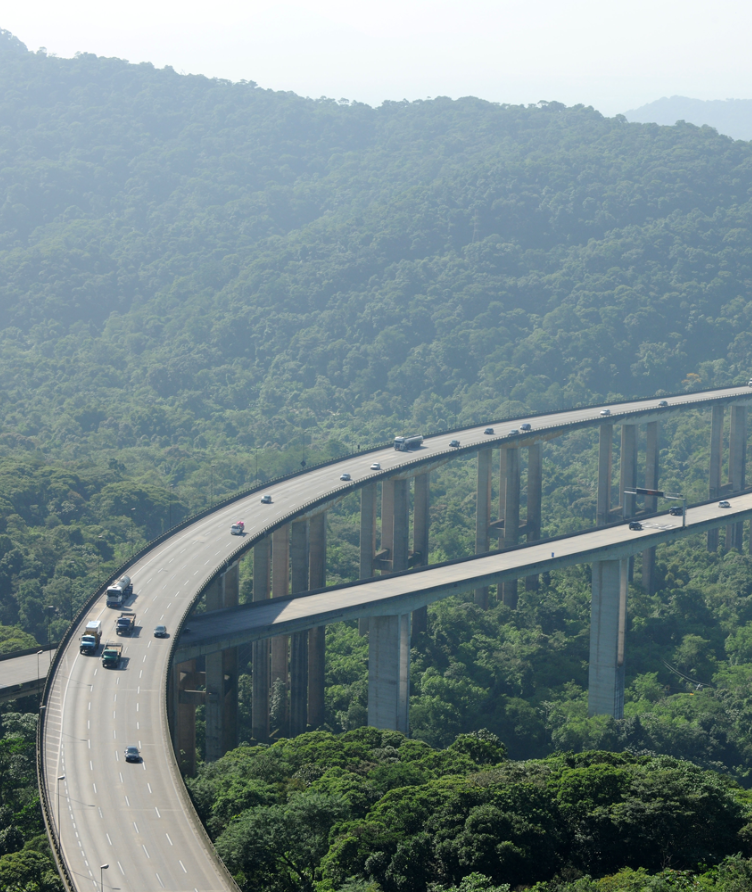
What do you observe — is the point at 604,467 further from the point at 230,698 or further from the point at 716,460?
the point at 230,698

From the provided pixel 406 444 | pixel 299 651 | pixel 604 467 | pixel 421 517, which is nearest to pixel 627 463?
pixel 604 467

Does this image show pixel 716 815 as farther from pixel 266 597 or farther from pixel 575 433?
pixel 575 433

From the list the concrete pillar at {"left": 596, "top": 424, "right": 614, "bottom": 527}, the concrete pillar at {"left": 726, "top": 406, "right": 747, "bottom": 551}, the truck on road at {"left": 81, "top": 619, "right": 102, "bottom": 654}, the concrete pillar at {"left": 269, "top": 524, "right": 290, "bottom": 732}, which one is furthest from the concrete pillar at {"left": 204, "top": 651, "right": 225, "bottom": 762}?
the concrete pillar at {"left": 726, "top": 406, "right": 747, "bottom": 551}

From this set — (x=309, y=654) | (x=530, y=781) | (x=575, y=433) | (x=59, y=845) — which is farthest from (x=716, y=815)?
(x=575, y=433)

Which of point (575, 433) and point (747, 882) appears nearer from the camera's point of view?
point (747, 882)

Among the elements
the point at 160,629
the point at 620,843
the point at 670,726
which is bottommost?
the point at 670,726

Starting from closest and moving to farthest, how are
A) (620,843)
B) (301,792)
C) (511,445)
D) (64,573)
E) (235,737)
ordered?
(620,843) < (301,792) < (235,737) < (64,573) < (511,445)

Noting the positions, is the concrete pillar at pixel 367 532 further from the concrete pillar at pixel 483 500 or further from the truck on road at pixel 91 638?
the truck on road at pixel 91 638

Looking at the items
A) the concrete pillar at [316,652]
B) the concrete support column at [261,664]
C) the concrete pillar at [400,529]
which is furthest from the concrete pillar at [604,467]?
the concrete support column at [261,664]
